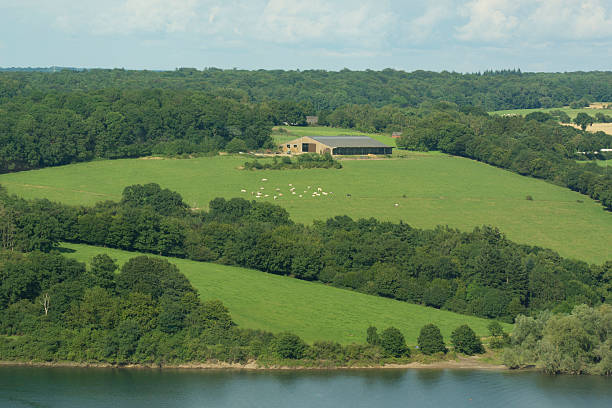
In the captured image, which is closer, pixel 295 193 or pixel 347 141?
pixel 295 193

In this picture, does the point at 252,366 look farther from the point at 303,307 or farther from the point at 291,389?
the point at 303,307

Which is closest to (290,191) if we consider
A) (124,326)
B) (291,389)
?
(124,326)

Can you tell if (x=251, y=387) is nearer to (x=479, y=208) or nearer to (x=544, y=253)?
(x=544, y=253)

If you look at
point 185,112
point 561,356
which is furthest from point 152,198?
point 185,112

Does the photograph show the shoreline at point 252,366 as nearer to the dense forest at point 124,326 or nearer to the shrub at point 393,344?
the dense forest at point 124,326

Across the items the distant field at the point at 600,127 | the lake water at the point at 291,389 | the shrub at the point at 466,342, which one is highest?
the distant field at the point at 600,127

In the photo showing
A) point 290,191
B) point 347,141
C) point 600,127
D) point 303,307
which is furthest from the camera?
point 600,127

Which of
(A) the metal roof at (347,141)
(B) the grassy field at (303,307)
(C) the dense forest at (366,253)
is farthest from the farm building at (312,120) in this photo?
(B) the grassy field at (303,307)
